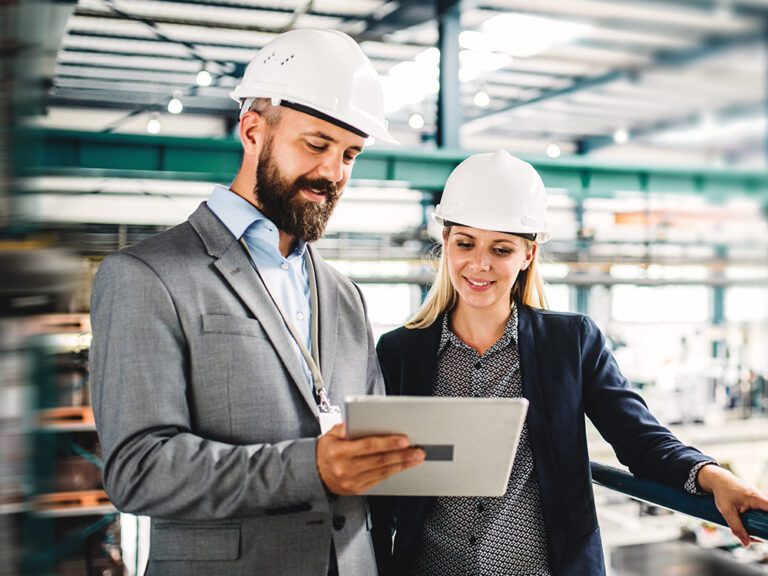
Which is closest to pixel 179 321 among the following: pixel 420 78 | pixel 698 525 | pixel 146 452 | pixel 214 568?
pixel 146 452

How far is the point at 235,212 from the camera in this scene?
1.82 m

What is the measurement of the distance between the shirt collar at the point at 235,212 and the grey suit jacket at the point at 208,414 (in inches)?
0.9

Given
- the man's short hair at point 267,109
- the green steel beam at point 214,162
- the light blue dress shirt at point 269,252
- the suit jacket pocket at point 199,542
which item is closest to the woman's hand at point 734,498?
the light blue dress shirt at point 269,252

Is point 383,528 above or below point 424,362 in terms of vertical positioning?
below

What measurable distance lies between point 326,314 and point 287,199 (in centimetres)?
31

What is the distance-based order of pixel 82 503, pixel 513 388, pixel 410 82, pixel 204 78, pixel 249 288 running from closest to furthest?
pixel 249 288 → pixel 513 388 → pixel 82 503 → pixel 204 78 → pixel 410 82

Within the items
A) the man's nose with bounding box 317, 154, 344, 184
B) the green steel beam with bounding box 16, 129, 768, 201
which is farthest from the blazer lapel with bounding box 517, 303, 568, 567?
the green steel beam with bounding box 16, 129, 768, 201

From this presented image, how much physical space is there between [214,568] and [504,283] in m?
1.18

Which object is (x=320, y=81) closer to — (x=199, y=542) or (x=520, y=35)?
(x=199, y=542)

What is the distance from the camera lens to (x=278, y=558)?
5.49 ft

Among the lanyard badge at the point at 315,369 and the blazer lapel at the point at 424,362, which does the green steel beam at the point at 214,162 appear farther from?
the lanyard badge at the point at 315,369

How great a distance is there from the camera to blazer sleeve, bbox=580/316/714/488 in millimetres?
1926

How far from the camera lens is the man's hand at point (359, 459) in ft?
4.77

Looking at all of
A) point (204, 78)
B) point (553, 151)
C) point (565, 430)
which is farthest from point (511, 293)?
point (553, 151)
